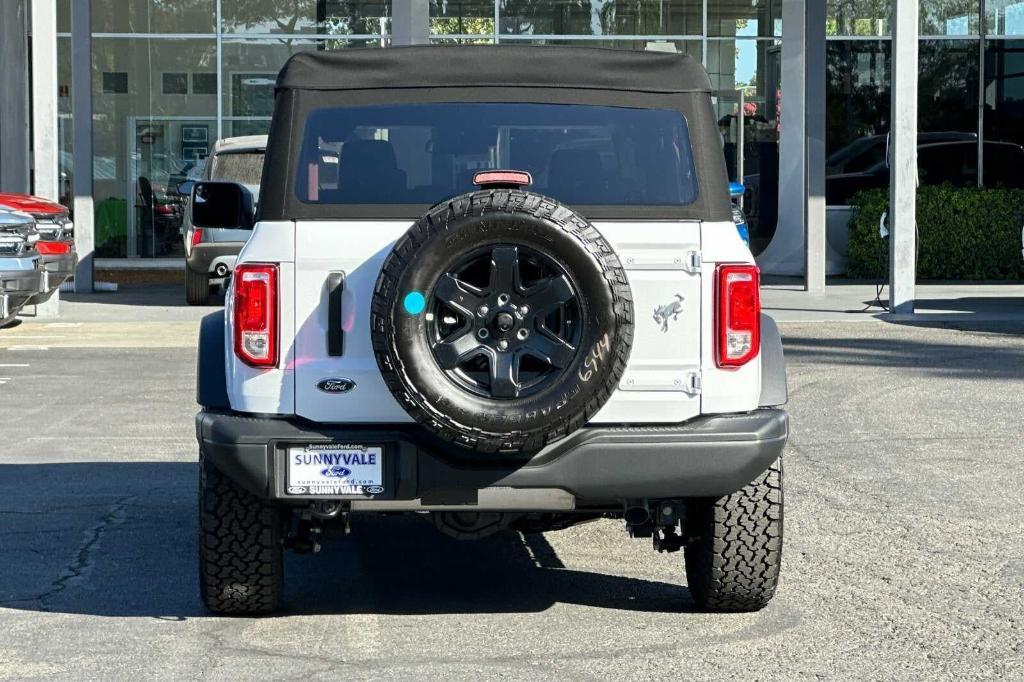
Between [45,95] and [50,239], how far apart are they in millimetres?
4063

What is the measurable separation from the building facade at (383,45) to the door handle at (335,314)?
63.0 ft

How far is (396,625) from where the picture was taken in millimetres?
5832

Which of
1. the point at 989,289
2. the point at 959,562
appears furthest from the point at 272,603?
the point at 989,289

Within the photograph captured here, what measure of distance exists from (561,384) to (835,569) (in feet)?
6.63

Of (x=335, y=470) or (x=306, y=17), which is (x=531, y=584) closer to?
(x=335, y=470)

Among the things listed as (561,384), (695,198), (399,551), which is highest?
(695,198)

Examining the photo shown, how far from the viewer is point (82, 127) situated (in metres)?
20.7

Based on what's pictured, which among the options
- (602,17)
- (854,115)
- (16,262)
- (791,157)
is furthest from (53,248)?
(854,115)

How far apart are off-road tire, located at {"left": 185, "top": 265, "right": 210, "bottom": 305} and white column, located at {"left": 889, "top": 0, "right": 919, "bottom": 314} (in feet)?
24.3

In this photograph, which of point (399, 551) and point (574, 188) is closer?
point (574, 188)

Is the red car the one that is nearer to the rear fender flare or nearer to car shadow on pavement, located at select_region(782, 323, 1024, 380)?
car shadow on pavement, located at select_region(782, 323, 1024, 380)

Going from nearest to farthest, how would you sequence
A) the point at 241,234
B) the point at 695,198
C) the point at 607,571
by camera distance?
the point at 695,198, the point at 607,571, the point at 241,234

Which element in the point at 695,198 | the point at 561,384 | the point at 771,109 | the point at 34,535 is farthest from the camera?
the point at 771,109

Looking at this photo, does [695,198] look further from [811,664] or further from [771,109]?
[771,109]
